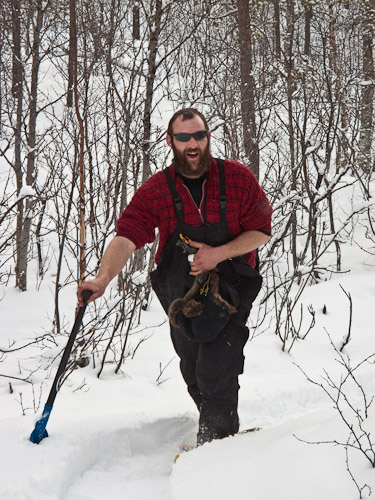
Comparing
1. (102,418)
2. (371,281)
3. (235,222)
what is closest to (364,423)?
(235,222)

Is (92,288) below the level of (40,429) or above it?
above

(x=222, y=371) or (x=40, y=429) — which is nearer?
(x=40, y=429)

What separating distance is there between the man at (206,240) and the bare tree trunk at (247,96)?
4.96 meters

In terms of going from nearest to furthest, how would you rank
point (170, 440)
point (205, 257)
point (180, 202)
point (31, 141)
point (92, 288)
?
1. point (92, 288)
2. point (205, 257)
3. point (180, 202)
4. point (170, 440)
5. point (31, 141)

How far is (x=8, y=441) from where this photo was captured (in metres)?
2.16

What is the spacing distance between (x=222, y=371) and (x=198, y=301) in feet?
1.27

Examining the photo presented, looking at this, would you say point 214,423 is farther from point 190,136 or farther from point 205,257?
point 190,136

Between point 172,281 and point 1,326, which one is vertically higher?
point 172,281

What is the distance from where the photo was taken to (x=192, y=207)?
246 cm

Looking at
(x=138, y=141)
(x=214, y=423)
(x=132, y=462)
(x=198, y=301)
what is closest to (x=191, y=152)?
(x=198, y=301)

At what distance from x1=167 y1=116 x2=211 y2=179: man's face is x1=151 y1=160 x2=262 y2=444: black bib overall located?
0.09 m

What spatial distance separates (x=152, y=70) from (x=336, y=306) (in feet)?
10.8

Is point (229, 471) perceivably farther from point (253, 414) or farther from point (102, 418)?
point (253, 414)

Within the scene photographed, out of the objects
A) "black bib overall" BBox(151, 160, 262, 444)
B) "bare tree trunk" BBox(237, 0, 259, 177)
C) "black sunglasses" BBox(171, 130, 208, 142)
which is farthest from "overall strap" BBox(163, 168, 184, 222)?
"bare tree trunk" BBox(237, 0, 259, 177)
